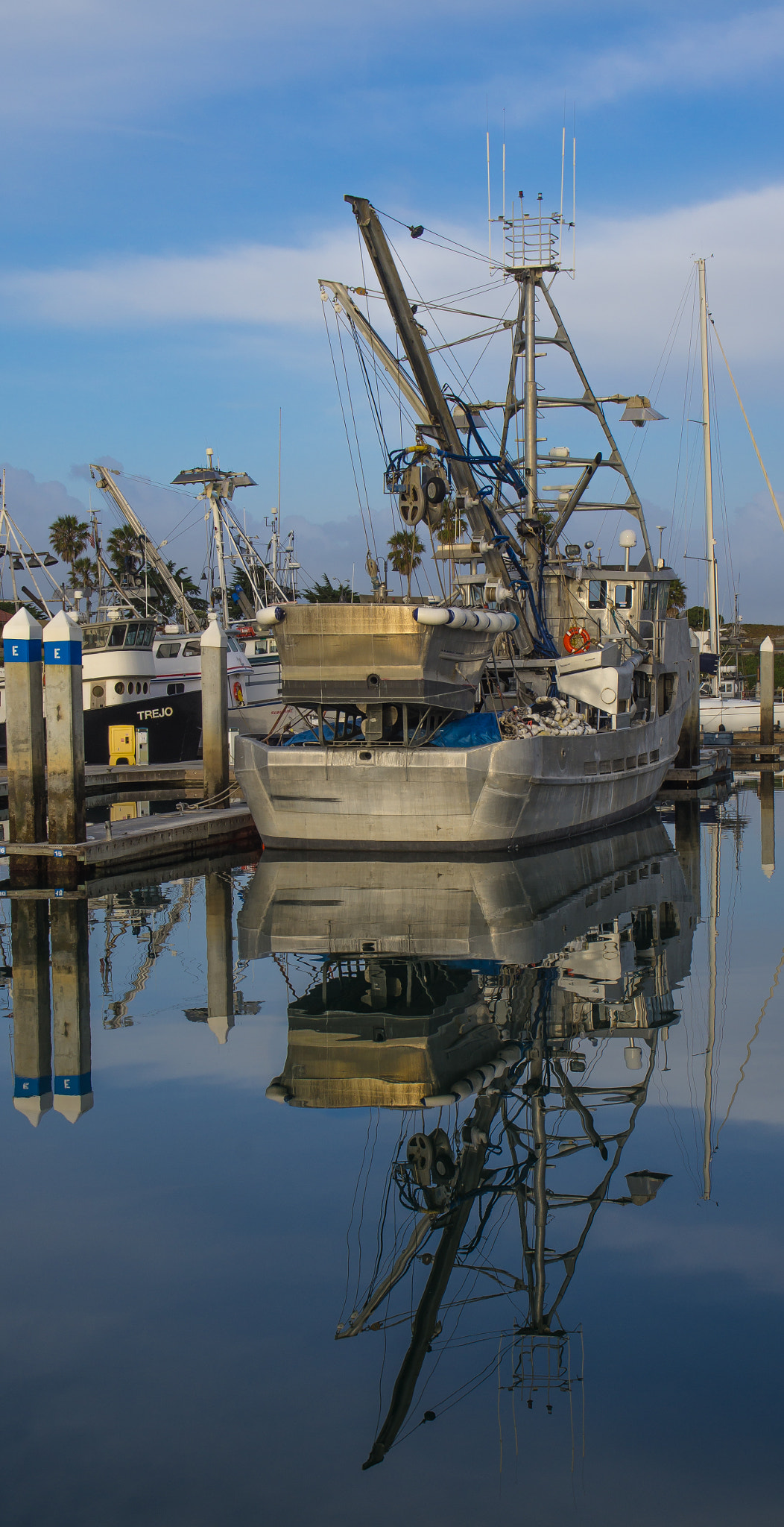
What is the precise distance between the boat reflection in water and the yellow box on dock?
14.1 m

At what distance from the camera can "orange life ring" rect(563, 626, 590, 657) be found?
23.1m

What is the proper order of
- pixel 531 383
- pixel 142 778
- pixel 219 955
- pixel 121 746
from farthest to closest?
pixel 121 746 < pixel 142 778 < pixel 531 383 < pixel 219 955

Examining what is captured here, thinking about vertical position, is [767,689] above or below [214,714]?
above

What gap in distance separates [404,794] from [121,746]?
597 inches

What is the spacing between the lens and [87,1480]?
4141 mm

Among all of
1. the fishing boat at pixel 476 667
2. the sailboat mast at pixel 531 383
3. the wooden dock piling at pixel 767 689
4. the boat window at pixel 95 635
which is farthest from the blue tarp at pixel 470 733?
the wooden dock piling at pixel 767 689

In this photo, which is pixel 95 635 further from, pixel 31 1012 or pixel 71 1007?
pixel 31 1012

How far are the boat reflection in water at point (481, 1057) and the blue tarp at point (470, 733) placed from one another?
174 cm

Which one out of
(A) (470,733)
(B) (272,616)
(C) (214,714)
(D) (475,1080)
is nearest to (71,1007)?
(D) (475,1080)

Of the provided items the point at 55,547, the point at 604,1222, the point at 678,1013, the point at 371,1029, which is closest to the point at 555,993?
the point at 678,1013

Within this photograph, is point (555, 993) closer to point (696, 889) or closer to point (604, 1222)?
point (604, 1222)

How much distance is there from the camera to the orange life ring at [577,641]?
23.1 metres

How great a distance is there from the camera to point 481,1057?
890cm

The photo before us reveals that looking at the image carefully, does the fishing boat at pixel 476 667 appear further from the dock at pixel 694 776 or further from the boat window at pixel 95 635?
the boat window at pixel 95 635
